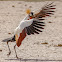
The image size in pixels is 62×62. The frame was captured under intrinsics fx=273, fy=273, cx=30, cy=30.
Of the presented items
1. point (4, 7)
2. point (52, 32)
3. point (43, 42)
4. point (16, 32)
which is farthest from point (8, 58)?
point (4, 7)

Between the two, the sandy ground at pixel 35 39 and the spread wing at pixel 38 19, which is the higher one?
the spread wing at pixel 38 19

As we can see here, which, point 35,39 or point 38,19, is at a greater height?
point 38,19

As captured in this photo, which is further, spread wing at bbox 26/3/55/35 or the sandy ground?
the sandy ground

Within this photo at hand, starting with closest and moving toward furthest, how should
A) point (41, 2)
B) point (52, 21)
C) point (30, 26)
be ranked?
point (30, 26) → point (52, 21) → point (41, 2)

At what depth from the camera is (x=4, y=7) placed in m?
16.5

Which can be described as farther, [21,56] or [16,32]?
[21,56]

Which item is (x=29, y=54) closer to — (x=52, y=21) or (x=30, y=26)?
(x=30, y=26)

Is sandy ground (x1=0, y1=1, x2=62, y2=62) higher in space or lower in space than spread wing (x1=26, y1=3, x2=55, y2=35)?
lower

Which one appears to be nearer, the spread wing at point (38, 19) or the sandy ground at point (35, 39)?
the spread wing at point (38, 19)

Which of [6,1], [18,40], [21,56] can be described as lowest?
[6,1]

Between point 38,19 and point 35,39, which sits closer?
point 38,19

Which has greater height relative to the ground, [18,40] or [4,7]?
[18,40]

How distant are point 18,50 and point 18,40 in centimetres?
125

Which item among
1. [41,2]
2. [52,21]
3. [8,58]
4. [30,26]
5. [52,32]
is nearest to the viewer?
[30,26]
